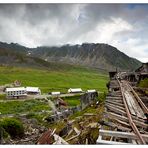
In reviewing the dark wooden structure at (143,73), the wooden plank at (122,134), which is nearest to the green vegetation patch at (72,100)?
the dark wooden structure at (143,73)

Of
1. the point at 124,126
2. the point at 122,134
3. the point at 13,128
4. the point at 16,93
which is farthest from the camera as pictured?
the point at 16,93

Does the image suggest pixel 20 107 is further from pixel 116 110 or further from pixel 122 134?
pixel 122 134

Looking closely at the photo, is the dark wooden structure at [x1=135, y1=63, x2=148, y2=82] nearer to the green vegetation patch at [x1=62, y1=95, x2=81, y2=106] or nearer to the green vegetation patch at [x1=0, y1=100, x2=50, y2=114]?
the green vegetation patch at [x1=0, y1=100, x2=50, y2=114]

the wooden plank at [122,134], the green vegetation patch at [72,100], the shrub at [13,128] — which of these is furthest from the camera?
the green vegetation patch at [72,100]

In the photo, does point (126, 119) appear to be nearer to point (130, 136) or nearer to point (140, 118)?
point (140, 118)

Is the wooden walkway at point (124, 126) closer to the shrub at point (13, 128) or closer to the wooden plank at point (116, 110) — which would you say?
the wooden plank at point (116, 110)

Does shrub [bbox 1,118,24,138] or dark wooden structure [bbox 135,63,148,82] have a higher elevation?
dark wooden structure [bbox 135,63,148,82]

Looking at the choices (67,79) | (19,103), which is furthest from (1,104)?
(67,79)

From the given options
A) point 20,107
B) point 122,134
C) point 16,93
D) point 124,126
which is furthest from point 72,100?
point 122,134

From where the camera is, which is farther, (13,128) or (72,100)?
(72,100)

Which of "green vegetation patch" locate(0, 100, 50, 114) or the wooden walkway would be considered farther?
"green vegetation patch" locate(0, 100, 50, 114)

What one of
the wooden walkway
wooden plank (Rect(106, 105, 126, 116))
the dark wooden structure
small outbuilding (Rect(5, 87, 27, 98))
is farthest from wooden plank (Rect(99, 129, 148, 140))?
small outbuilding (Rect(5, 87, 27, 98))

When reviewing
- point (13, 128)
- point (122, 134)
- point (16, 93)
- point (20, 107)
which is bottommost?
point (20, 107)
